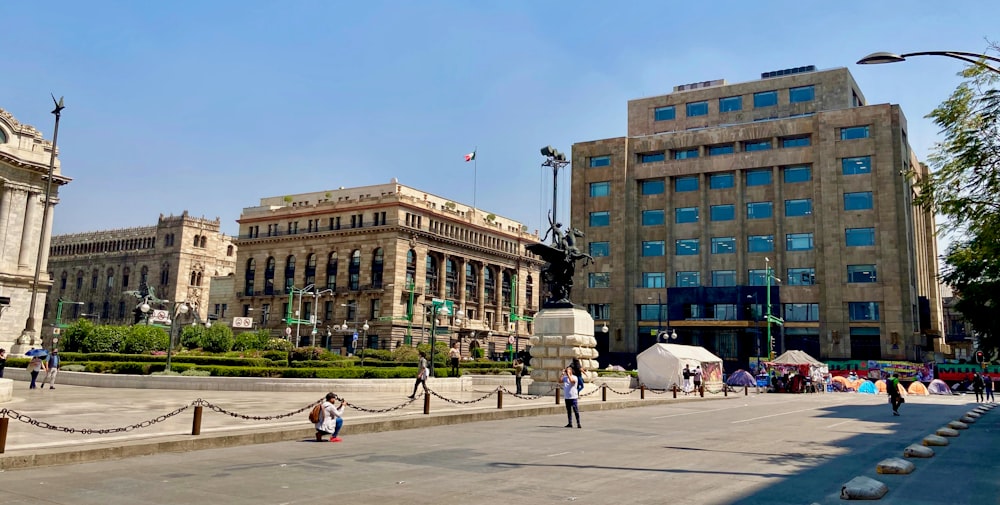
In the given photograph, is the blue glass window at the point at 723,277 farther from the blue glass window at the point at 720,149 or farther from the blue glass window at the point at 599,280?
the blue glass window at the point at 720,149

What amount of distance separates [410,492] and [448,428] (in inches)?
376

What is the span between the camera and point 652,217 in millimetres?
69875

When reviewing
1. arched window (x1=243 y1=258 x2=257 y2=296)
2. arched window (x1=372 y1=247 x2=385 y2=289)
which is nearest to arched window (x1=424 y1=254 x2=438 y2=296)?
arched window (x1=372 y1=247 x2=385 y2=289)

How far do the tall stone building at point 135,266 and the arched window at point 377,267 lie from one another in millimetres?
38406

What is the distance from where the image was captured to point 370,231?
301 ft

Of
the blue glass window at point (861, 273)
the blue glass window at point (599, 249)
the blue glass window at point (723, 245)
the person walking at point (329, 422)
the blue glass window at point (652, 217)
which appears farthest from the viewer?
the blue glass window at point (599, 249)

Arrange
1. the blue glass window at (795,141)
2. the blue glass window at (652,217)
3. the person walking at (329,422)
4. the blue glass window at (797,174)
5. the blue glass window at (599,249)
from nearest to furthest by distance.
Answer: the person walking at (329,422)
the blue glass window at (797,174)
the blue glass window at (795,141)
the blue glass window at (652,217)
the blue glass window at (599,249)

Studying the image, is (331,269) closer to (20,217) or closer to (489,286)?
(489,286)

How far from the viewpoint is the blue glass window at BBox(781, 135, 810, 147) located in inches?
2571

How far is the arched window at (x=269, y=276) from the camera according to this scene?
100625 millimetres

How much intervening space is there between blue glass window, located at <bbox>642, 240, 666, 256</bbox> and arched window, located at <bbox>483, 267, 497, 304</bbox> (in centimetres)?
3810

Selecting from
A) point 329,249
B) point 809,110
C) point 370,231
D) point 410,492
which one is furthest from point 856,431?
point 329,249

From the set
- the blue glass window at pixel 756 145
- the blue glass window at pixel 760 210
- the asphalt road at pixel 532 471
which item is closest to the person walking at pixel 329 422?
the asphalt road at pixel 532 471

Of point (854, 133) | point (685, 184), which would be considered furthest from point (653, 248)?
point (854, 133)
